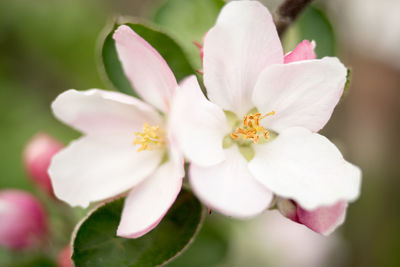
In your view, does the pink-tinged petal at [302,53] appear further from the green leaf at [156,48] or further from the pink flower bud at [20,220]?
the pink flower bud at [20,220]

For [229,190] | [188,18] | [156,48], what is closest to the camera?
[229,190]

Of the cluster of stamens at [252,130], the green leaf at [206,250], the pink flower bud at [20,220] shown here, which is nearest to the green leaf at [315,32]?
the cluster of stamens at [252,130]

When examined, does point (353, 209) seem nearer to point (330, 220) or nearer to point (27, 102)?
point (27, 102)

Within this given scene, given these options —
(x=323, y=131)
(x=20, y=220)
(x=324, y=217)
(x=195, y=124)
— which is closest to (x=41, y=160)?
(x=20, y=220)

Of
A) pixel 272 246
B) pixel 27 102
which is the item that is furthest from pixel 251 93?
pixel 27 102

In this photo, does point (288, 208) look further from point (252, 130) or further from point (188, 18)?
point (188, 18)

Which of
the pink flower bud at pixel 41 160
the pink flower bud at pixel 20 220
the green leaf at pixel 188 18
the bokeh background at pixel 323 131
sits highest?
the green leaf at pixel 188 18

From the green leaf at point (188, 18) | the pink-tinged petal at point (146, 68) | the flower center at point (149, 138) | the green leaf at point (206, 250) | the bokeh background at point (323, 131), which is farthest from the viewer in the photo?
the bokeh background at point (323, 131)
